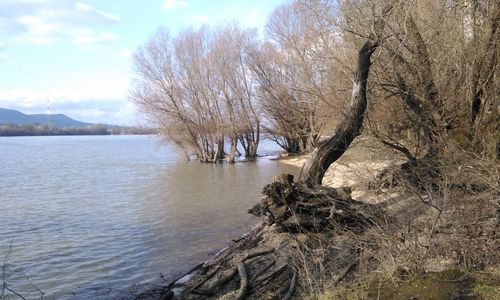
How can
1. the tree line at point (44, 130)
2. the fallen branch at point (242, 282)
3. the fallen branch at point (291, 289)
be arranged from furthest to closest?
the tree line at point (44, 130)
the fallen branch at point (242, 282)
the fallen branch at point (291, 289)

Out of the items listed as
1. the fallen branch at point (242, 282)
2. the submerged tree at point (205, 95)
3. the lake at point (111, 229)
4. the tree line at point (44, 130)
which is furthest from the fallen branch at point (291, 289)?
the tree line at point (44, 130)

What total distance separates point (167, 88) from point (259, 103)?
27.8ft

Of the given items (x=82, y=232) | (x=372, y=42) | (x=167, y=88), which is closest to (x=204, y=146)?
(x=167, y=88)

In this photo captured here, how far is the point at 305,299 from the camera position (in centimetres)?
598

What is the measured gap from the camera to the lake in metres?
10.3

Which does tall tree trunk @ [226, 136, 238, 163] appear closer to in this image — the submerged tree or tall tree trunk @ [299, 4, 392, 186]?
the submerged tree

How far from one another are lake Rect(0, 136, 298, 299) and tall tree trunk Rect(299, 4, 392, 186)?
320cm

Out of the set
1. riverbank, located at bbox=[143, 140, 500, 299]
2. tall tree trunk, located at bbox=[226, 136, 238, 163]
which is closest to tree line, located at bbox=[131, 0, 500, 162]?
riverbank, located at bbox=[143, 140, 500, 299]

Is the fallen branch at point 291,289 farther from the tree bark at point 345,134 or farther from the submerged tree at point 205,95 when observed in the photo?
the submerged tree at point 205,95

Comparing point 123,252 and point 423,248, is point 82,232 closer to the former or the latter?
point 123,252

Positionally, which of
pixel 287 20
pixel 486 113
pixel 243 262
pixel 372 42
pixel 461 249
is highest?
pixel 287 20

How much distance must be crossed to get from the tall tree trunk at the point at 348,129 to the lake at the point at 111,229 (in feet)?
10.5

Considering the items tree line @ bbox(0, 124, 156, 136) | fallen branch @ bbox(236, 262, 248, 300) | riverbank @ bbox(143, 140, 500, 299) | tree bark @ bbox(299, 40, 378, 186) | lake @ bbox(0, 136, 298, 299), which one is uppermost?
tree line @ bbox(0, 124, 156, 136)

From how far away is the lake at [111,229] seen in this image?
10.3m
